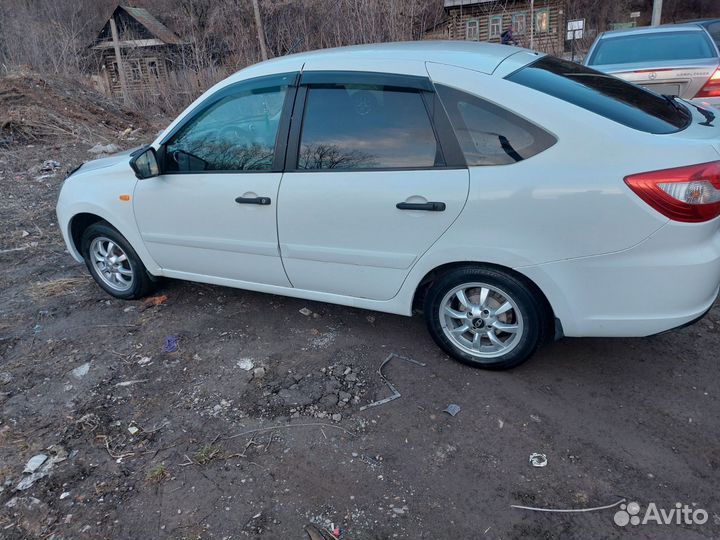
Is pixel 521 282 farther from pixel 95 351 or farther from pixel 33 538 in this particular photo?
pixel 95 351

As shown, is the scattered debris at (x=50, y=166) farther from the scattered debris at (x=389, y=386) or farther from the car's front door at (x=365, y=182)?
the scattered debris at (x=389, y=386)

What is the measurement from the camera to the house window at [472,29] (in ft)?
94.9

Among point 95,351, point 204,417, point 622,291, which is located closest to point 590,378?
point 622,291

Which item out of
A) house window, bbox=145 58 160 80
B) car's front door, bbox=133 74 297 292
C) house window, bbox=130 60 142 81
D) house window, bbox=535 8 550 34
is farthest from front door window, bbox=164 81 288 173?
house window, bbox=535 8 550 34

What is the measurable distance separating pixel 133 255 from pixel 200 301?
655 millimetres

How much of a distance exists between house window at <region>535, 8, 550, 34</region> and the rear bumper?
30.6 m

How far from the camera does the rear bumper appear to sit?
2.64m

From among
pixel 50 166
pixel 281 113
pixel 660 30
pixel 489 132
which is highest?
pixel 660 30

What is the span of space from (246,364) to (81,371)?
3.80 feet

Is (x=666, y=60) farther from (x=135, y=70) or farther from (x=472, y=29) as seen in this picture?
(x=472, y=29)

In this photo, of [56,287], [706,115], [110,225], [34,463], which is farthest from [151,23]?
[706,115]

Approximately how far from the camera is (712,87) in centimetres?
600

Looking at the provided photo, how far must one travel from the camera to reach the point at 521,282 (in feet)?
9.83

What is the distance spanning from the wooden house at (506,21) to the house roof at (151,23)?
14996 millimetres
